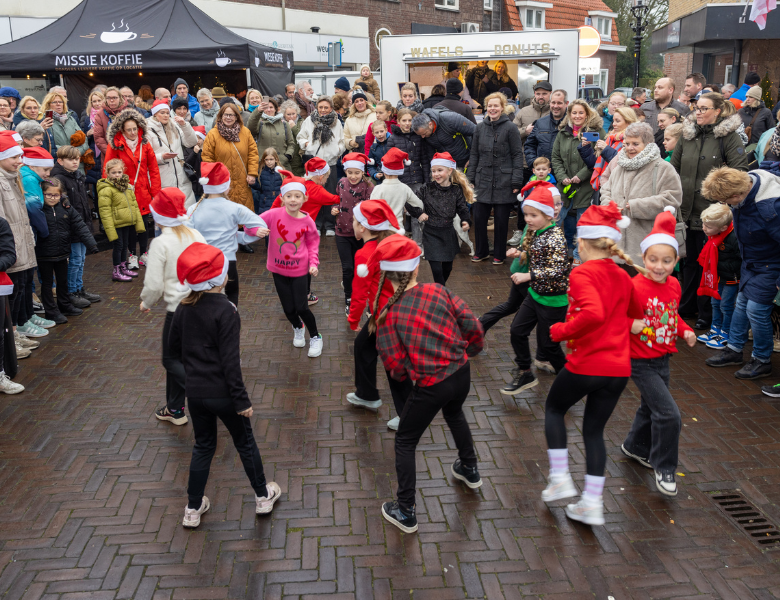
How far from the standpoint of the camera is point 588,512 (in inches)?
159

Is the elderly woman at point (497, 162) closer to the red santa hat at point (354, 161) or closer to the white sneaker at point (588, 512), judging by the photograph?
the red santa hat at point (354, 161)

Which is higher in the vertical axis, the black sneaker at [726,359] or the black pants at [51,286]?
the black pants at [51,286]

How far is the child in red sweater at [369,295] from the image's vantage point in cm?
463

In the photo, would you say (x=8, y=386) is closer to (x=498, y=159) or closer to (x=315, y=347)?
(x=315, y=347)

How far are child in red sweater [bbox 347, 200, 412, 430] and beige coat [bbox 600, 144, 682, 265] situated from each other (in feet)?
8.40

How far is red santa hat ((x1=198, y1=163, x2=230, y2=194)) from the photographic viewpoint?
19.5ft

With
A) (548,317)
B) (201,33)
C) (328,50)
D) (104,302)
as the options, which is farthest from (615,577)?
(328,50)

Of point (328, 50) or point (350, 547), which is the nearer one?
point (350, 547)

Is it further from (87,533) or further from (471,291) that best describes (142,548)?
(471,291)

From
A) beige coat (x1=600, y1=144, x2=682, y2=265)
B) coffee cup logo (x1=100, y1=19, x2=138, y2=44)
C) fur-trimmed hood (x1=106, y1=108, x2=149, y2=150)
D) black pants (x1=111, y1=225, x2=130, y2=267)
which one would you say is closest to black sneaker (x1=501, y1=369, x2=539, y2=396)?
beige coat (x1=600, y1=144, x2=682, y2=265)

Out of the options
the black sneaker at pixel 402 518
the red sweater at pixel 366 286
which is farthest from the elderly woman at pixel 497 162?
the black sneaker at pixel 402 518

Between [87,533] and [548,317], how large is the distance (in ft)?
11.8

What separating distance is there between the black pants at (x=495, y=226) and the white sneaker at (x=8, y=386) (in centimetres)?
610

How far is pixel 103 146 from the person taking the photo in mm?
10219
